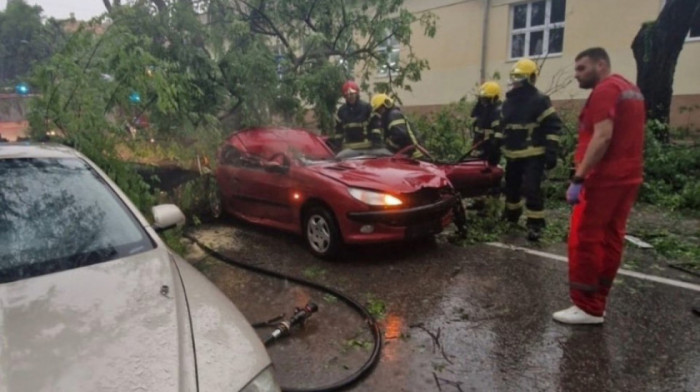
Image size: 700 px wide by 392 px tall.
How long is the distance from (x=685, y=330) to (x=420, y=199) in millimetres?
2384

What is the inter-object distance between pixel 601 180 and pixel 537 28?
1463cm

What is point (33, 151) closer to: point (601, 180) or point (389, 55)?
point (601, 180)

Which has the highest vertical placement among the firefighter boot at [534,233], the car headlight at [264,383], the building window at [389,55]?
the building window at [389,55]

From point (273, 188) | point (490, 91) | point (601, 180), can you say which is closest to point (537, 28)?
point (490, 91)

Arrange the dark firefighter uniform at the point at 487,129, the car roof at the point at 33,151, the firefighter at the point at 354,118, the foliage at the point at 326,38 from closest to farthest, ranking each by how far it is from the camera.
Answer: the car roof at the point at 33,151
the dark firefighter uniform at the point at 487,129
the firefighter at the point at 354,118
the foliage at the point at 326,38

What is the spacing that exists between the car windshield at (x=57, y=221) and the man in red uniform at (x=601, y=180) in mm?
2893

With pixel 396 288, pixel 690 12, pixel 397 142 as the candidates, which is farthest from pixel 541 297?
pixel 690 12

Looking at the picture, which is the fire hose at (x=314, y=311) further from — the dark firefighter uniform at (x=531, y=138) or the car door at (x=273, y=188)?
the dark firefighter uniform at (x=531, y=138)

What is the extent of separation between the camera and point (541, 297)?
420cm

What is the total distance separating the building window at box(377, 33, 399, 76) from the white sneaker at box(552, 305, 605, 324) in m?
6.94

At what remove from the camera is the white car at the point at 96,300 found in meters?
1.71

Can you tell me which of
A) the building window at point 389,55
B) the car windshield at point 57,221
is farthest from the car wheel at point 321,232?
the building window at point 389,55

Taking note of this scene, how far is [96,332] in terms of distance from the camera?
1.89 m

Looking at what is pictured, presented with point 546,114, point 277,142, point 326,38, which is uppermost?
point 326,38
